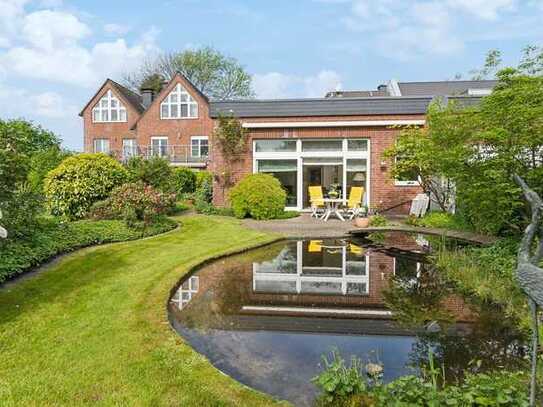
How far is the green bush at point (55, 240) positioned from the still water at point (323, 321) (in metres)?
2.43

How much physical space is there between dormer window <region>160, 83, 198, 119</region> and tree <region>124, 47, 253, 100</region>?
1252cm

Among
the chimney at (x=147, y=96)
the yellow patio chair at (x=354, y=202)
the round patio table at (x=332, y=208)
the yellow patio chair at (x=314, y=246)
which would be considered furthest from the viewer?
the chimney at (x=147, y=96)

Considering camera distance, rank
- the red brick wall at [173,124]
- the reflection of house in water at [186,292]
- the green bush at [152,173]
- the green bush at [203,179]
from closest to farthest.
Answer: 1. the reflection of house in water at [186,292]
2. the green bush at [152,173]
3. the green bush at [203,179]
4. the red brick wall at [173,124]

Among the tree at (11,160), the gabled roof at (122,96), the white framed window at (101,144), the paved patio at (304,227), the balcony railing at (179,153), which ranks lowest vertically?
the paved patio at (304,227)

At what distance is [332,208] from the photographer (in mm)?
14594

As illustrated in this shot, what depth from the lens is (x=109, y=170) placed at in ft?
37.7

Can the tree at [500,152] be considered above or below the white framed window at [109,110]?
below

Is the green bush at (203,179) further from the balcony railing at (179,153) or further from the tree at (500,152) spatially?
the tree at (500,152)

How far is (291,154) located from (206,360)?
1258cm

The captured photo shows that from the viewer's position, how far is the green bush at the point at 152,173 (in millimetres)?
12625

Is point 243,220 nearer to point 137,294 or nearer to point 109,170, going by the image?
point 109,170

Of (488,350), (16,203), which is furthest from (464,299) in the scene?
(16,203)

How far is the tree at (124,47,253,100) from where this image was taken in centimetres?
3891

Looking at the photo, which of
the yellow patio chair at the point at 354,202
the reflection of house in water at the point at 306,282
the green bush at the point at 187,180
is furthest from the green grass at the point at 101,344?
the green bush at the point at 187,180
